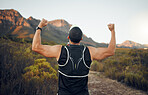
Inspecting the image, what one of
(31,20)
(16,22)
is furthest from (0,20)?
(31,20)

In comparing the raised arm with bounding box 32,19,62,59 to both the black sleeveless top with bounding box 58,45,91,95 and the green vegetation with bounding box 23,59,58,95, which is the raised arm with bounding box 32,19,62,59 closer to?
the black sleeveless top with bounding box 58,45,91,95

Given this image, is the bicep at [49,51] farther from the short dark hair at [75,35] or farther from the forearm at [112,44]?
the forearm at [112,44]

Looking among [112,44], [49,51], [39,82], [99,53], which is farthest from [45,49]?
[39,82]

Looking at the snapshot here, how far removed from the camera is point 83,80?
5.78 ft

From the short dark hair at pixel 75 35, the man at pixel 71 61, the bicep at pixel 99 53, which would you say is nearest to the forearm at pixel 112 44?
the bicep at pixel 99 53

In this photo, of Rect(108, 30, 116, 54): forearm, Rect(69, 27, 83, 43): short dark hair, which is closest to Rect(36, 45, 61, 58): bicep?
Rect(69, 27, 83, 43): short dark hair

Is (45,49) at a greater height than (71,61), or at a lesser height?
greater

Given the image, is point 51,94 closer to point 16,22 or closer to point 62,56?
point 62,56

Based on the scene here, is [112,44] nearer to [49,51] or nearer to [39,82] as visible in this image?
[49,51]

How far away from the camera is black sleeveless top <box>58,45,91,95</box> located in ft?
5.43

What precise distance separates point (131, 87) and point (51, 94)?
194 inches

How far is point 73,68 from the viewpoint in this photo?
5.40ft

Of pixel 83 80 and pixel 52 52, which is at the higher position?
pixel 52 52

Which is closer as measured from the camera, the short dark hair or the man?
the man
